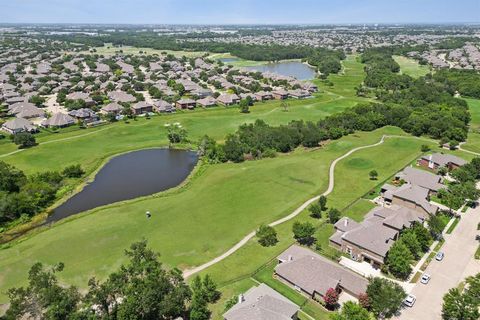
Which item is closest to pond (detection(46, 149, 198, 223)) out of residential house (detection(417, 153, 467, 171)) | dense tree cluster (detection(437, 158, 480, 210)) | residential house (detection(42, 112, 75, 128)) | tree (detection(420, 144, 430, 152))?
residential house (detection(42, 112, 75, 128))

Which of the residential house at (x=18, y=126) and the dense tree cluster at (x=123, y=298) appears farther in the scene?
the residential house at (x=18, y=126)

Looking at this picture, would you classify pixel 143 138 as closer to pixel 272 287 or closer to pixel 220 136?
pixel 220 136

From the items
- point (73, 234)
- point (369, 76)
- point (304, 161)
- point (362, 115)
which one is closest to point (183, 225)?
point (73, 234)

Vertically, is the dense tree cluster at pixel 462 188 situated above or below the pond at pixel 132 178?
above

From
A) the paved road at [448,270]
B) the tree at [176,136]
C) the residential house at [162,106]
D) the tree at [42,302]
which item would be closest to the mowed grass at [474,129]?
the paved road at [448,270]

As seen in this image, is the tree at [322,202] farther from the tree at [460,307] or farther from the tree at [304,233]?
the tree at [460,307]

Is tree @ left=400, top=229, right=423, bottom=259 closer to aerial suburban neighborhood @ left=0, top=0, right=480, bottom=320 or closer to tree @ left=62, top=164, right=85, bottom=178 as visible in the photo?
aerial suburban neighborhood @ left=0, top=0, right=480, bottom=320
